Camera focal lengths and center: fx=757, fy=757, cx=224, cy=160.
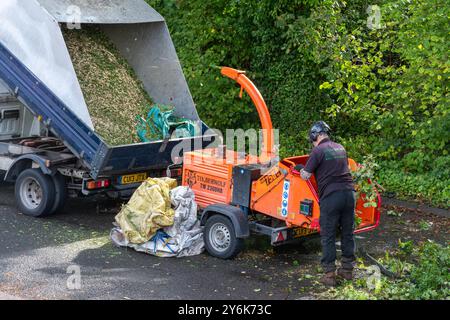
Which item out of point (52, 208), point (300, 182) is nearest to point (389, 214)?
point (300, 182)

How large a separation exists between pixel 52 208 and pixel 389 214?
16.1 feet

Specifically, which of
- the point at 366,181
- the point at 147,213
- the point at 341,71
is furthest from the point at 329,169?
the point at 341,71

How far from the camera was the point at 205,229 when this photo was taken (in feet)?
29.5

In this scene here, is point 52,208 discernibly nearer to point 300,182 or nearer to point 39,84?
point 39,84

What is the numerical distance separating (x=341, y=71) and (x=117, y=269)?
5.76 meters

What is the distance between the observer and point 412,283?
305 inches

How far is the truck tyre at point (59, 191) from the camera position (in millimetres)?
10176

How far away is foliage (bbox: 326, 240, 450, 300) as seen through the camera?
24.2 ft

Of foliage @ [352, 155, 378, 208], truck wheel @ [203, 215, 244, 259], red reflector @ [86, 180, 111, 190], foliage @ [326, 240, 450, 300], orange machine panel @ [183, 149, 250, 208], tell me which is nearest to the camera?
foliage @ [326, 240, 450, 300]

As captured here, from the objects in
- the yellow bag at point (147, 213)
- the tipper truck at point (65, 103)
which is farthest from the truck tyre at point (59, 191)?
the yellow bag at point (147, 213)

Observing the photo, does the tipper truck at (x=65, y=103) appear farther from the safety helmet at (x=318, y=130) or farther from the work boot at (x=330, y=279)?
the work boot at (x=330, y=279)

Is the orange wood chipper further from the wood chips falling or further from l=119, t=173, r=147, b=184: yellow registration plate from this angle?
the wood chips falling

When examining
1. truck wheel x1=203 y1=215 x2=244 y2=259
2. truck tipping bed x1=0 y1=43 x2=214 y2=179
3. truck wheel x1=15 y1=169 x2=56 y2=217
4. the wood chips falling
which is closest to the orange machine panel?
truck wheel x1=203 y1=215 x2=244 y2=259

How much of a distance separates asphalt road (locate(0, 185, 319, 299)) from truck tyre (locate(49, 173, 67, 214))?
0.22m
